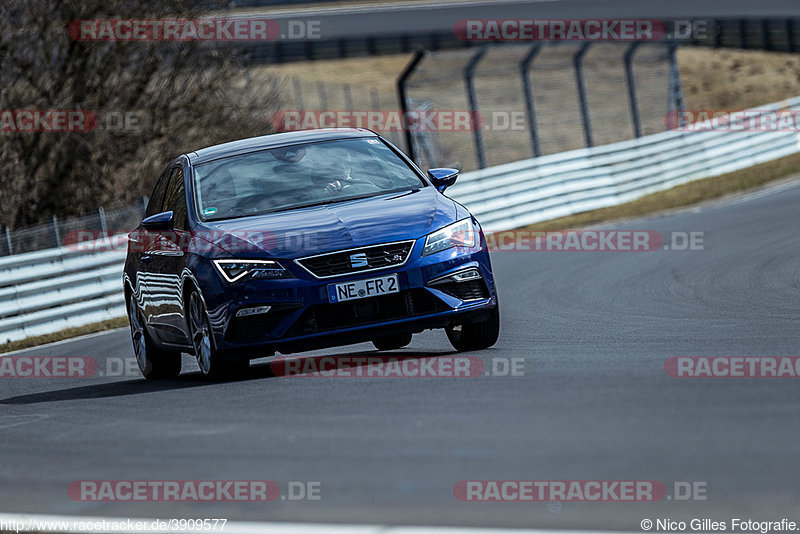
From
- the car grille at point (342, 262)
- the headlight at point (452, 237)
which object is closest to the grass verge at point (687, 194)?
the headlight at point (452, 237)

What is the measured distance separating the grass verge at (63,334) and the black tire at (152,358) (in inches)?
225

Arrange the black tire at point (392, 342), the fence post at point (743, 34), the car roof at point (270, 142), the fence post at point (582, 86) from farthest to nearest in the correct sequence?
the fence post at point (743, 34) → the fence post at point (582, 86) → the black tire at point (392, 342) → the car roof at point (270, 142)

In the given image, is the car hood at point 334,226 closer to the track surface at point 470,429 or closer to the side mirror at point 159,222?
the side mirror at point 159,222

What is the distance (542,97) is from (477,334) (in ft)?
109

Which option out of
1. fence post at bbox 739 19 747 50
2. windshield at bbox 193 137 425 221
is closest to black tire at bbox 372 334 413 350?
windshield at bbox 193 137 425 221

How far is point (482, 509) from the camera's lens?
187 inches

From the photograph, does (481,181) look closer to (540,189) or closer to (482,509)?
(540,189)

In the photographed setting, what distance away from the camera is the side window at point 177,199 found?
945 centimetres

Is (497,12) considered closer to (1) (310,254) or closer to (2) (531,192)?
(2) (531,192)

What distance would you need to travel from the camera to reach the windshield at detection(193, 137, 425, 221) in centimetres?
915

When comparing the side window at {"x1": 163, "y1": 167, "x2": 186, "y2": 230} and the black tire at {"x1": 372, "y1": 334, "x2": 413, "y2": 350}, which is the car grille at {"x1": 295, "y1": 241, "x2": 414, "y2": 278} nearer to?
the side window at {"x1": 163, "y1": 167, "x2": 186, "y2": 230}

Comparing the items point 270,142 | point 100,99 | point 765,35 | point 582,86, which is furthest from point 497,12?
point 270,142

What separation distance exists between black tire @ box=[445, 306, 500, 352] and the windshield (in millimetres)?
1030

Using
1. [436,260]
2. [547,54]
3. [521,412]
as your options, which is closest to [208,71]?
[547,54]
